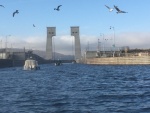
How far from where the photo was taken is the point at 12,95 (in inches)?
1741

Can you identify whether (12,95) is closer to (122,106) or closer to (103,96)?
(103,96)

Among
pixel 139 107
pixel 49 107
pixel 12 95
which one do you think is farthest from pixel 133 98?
pixel 12 95

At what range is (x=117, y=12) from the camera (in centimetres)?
3828

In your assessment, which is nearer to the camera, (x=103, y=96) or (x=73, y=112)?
(x=73, y=112)

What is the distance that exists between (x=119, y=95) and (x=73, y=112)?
11.1 m

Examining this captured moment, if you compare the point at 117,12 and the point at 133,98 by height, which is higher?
the point at 117,12

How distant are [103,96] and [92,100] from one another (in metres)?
3.33

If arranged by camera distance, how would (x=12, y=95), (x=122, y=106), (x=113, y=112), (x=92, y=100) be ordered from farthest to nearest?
(x=12, y=95) → (x=92, y=100) → (x=122, y=106) → (x=113, y=112)

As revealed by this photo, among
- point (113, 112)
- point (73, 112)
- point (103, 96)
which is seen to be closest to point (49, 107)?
point (73, 112)

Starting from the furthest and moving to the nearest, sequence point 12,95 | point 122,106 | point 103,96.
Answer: point 12,95 < point 103,96 < point 122,106

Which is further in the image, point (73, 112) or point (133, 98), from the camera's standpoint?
point (133, 98)

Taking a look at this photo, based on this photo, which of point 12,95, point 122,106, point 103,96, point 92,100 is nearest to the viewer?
point 122,106

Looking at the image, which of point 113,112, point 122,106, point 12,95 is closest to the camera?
point 113,112

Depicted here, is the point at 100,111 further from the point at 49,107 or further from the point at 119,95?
the point at 119,95
